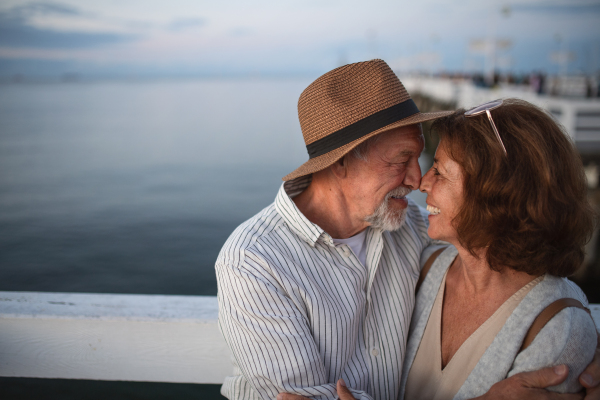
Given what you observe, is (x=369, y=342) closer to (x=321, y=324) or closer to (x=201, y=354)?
(x=321, y=324)

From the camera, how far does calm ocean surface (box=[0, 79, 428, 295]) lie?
7.50 metres

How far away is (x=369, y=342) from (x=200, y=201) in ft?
35.1

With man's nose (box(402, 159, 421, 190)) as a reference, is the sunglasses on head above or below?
above

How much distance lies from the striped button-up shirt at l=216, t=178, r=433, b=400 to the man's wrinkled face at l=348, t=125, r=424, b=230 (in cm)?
11

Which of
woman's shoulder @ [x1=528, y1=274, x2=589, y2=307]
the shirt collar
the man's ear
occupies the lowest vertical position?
woman's shoulder @ [x1=528, y1=274, x2=589, y2=307]

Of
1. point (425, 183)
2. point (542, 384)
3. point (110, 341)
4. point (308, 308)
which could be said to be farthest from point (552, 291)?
point (110, 341)

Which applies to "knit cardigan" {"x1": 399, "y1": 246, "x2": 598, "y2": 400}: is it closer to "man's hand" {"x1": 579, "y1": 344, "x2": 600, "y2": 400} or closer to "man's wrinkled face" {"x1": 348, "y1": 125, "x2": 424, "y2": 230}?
"man's hand" {"x1": 579, "y1": 344, "x2": 600, "y2": 400}

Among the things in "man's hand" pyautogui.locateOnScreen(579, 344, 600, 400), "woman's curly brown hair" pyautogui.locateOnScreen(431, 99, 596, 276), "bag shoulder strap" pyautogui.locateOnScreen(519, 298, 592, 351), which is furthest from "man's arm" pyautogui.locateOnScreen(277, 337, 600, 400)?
"woman's curly brown hair" pyautogui.locateOnScreen(431, 99, 596, 276)

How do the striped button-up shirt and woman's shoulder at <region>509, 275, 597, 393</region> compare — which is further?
the striped button-up shirt

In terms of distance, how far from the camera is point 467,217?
5.38 ft

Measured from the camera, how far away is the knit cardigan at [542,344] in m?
1.45

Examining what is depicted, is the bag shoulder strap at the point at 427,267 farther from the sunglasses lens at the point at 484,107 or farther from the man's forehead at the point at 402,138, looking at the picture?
the sunglasses lens at the point at 484,107

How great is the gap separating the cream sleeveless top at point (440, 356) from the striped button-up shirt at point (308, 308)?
80mm

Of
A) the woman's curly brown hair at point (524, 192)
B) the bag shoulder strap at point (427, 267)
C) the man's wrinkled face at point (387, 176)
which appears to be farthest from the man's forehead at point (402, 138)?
the bag shoulder strap at point (427, 267)
